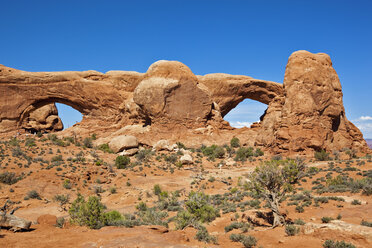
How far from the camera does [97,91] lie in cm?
3981

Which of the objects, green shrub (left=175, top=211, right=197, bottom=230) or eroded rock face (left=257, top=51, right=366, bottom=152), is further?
eroded rock face (left=257, top=51, right=366, bottom=152)

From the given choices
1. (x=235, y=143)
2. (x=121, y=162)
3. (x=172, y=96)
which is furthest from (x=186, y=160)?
(x=172, y=96)

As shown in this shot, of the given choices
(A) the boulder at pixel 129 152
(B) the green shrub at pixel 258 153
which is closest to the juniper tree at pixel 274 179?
(B) the green shrub at pixel 258 153

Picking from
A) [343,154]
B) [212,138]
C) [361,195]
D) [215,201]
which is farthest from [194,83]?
[361,195]

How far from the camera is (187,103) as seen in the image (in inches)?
1400

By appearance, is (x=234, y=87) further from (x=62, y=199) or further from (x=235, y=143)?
(x=62, y=199)

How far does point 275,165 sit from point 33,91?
125 ft

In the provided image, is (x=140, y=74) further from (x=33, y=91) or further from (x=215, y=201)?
(x=215, y=201)

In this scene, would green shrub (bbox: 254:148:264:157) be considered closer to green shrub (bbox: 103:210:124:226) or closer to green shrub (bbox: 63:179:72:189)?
green shrub (bbox: 63:179:72:189)

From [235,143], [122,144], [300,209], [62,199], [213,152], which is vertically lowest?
[62,199]

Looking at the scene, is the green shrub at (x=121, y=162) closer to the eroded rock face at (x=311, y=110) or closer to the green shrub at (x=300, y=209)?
the eroded rock face at (x=311, y=110)

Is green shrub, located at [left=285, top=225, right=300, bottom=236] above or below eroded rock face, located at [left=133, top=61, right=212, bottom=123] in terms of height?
below

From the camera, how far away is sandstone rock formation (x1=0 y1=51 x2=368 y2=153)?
1156 inches

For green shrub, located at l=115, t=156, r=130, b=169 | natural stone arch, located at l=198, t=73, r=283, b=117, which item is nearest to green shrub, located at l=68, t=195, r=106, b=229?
green shrub, located at l=115, t=156, r=130, b=169
